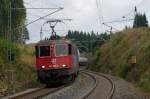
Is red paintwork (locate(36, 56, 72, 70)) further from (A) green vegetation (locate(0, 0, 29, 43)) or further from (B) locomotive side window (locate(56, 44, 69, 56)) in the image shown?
(A) green vegetation (locate(0, 0, 29, 43))

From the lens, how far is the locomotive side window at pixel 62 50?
35969 millimetres

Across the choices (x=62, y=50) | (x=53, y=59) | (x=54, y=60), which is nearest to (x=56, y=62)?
(x=54, y=60)

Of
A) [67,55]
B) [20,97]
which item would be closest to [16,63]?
[67,55]

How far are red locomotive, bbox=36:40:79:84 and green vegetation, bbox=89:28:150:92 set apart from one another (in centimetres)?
512

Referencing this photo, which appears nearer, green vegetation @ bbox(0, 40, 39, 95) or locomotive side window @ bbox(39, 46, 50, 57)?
green vegetation @ bbox(0, 40, 39, 95)

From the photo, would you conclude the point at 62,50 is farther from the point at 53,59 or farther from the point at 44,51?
the point at 44,51

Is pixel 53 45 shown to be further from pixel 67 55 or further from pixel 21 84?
pixel 21 84

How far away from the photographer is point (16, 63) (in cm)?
4288

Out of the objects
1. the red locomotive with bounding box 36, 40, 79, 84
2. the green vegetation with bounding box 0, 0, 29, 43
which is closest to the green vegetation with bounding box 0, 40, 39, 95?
the red locomotive with bounding box 36, 40, 79, 84

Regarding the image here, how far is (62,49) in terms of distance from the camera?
3616cm

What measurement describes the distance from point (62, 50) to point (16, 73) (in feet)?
17.1

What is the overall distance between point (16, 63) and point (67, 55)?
8.33 m

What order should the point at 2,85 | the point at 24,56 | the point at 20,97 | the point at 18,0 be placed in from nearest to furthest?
the point at 20,97
the point at 2,85
the point at 24,56
the point at 18,0

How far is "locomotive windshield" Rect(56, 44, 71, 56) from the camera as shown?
36.0 m
